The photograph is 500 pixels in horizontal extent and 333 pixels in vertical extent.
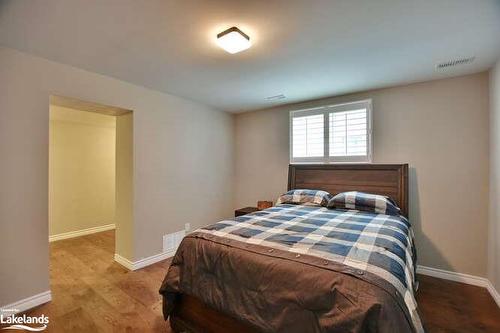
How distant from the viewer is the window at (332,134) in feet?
10.5

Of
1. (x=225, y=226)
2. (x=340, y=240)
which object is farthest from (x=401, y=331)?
(x=225, y=226)

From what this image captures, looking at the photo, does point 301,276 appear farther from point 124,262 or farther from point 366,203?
point 124,262

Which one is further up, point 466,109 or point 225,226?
point 466,109

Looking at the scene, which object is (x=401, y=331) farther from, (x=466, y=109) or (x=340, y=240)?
(x=466, y=109)

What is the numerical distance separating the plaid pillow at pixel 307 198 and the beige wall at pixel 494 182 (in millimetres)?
1640

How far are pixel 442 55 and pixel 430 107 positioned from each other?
0.81m

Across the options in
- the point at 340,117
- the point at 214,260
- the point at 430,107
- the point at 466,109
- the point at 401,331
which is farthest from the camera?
the point at 340,117

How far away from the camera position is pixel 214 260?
1608mm

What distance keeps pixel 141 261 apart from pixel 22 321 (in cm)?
118

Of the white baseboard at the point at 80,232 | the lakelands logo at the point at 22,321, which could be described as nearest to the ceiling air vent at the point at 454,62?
the lakelands logo at the point at 22,321

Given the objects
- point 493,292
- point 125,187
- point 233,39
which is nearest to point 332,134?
point 233,39

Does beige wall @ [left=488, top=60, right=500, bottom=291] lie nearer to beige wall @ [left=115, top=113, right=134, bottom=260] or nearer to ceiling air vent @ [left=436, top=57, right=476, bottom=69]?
ceiling air vent @ [left=436, top=57, right=476, bottom=69]

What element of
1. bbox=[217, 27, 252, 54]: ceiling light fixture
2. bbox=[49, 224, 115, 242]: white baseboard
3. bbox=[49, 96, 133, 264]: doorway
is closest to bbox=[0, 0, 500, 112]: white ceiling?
bbox=[217, 27, 252, 54]: ceiling light fixture

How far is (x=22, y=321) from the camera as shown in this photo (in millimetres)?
1937
